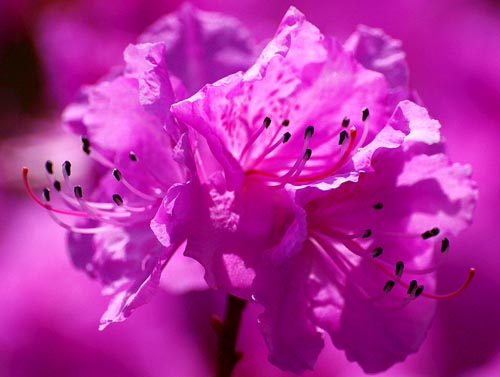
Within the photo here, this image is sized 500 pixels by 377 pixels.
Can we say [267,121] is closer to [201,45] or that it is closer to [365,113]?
[365,113]

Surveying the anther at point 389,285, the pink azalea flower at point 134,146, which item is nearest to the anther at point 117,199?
the pink azalea flower at point 134,146

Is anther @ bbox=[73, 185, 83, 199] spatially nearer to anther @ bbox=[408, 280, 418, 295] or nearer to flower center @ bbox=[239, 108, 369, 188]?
flower center @ bbox=[239, 108, 369, 188]

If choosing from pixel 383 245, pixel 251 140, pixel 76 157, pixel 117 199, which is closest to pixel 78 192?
pixel 117 199

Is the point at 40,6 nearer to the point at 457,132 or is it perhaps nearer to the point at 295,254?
the point at 457,132

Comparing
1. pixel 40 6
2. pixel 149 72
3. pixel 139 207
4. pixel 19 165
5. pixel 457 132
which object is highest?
pixel 149 72

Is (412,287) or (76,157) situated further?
(76,157)

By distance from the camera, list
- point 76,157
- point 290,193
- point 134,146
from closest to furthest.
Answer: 1. point 290,193
2. point 134,146
3. point 76,157

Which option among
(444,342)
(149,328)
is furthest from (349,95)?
(444,342)
